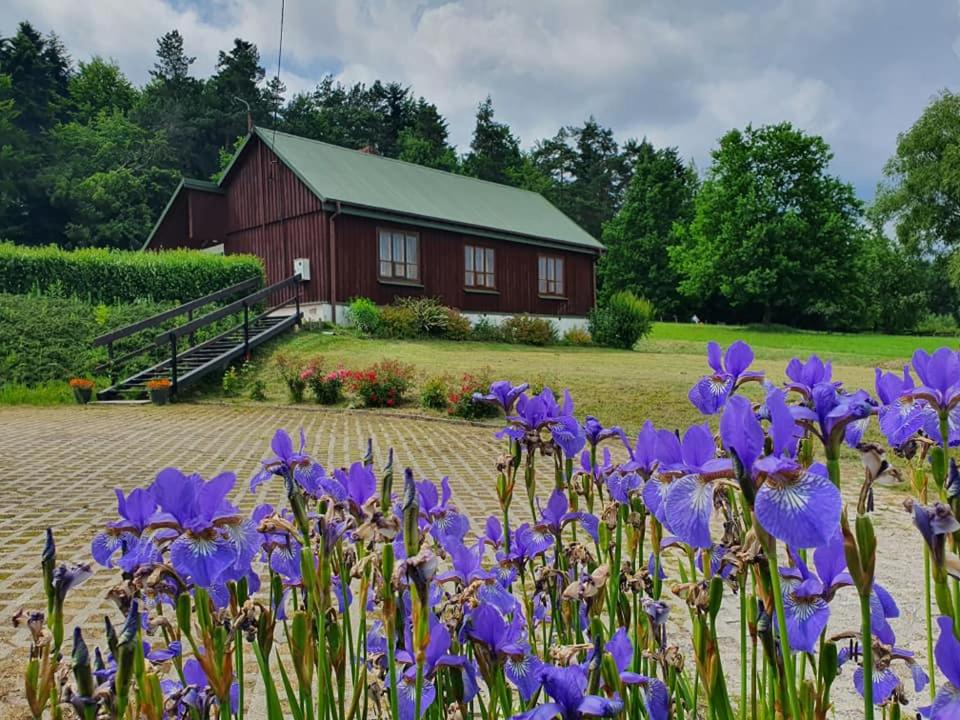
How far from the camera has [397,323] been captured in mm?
19375

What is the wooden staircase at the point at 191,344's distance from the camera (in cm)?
1455

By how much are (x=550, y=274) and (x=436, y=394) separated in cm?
1529

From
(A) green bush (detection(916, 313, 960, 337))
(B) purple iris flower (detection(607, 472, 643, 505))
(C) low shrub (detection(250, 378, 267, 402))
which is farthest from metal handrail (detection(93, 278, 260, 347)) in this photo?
(A) green bush (detection(916, 313, 960, 337))

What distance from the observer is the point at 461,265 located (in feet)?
76.6

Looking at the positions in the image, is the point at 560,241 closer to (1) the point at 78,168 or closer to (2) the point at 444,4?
(2) the point at 444,4

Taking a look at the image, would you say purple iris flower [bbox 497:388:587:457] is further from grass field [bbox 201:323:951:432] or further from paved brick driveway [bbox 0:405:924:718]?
grass field [bbox 201:323:951:432]

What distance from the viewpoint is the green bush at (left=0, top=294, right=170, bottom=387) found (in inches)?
594

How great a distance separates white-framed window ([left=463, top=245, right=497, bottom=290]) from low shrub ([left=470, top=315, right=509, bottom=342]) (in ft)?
6.61

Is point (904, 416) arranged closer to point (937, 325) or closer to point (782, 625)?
point (782, 625)

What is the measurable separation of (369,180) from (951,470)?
76.0 feet

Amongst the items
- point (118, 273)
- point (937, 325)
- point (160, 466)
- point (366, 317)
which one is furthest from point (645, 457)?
point (937, 325)

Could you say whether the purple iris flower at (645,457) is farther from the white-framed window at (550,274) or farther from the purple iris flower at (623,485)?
the white-framed window at (550,274)

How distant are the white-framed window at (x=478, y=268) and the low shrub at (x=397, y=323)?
4218mm

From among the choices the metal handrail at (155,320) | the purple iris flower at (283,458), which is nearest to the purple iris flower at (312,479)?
the purple iris flower at (283,458)
